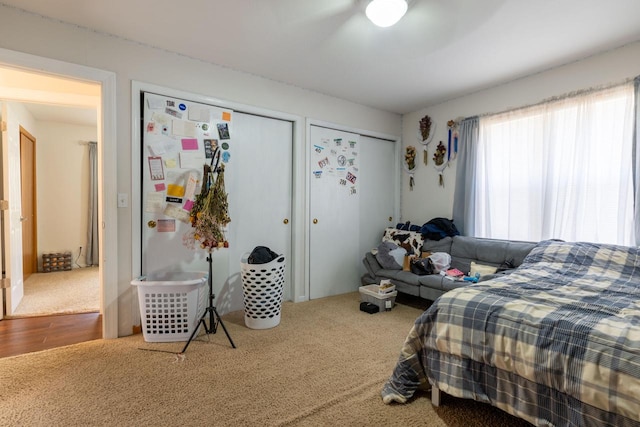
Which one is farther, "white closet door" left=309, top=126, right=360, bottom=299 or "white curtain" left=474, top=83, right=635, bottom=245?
"white closet door" left=309, top=126, right=360, bottom=299

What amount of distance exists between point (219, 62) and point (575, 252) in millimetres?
3330

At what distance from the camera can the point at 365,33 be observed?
2.36 metres

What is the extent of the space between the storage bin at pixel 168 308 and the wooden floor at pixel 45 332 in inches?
20.6

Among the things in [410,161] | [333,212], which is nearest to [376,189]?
[410,161]

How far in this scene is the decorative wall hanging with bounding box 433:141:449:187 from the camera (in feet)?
12.7

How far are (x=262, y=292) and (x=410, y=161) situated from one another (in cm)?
268

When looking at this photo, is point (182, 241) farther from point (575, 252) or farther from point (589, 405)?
point (575, 252)

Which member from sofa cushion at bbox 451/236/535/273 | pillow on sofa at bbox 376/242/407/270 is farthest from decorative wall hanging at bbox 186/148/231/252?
sofa cushion at bbox 451/236/535/273

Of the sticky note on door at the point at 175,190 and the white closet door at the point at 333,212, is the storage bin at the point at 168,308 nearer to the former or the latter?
the sticky note on door at the point at 175,190

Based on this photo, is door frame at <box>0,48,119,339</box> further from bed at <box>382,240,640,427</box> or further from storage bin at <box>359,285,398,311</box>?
storage bin at <box>359,285,398,311</box>

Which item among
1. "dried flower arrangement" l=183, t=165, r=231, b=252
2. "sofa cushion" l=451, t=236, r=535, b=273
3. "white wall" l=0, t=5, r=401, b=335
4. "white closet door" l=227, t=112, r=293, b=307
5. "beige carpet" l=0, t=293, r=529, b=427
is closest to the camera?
"beige carpet" l=0, t=293, r=529, b=427

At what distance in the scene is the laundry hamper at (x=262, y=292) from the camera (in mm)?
2670

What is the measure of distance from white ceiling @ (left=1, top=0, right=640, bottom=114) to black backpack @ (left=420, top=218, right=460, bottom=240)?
1.51 m

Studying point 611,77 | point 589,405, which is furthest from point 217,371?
point 611,77
